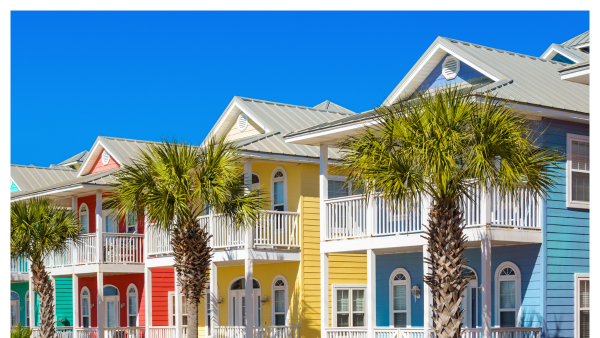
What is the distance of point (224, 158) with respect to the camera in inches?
749

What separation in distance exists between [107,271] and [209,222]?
5679 mm

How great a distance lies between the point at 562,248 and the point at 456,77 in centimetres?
580

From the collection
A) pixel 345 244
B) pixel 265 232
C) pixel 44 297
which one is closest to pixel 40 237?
pixel 44 297

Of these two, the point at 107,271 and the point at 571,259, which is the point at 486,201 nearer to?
the point at 571,259

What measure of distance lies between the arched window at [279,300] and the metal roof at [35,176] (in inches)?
606

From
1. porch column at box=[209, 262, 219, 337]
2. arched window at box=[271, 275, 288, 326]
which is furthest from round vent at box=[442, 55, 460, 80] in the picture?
porch column at box=[209, 262, 219, 337]

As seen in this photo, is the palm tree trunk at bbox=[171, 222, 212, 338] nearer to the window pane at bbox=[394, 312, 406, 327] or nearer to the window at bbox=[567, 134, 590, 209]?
the window pane at bbox=[394, 312, 406, 327]

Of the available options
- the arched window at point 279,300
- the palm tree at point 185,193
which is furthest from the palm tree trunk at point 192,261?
the arched window at point 279,300

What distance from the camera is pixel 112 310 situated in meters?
31.1

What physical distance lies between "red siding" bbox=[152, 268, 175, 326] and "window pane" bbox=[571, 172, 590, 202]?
1577 cm

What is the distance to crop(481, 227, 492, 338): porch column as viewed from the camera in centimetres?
1600

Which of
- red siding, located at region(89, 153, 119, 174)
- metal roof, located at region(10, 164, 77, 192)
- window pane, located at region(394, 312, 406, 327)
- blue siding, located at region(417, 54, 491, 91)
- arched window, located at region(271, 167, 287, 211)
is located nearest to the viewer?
blue siding, located at region(417, 54, 491, 91)

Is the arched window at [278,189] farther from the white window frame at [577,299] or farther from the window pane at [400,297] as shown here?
the white window frame at [577,299]

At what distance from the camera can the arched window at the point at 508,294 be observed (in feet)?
59.1
